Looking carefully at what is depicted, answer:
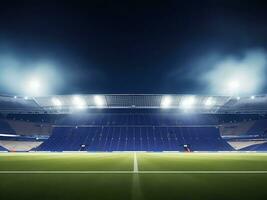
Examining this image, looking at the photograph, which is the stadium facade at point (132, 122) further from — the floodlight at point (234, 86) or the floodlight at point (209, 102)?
the floodlight at point (234, 86)

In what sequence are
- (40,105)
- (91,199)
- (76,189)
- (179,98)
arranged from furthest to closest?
(40,105)
(179,98)
(76,189)
(91,199)

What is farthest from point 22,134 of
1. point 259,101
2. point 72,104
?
point 259,101

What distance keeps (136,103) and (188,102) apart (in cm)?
1235

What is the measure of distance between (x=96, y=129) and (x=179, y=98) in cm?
2044

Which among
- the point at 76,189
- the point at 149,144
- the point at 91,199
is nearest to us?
the point at 91,199

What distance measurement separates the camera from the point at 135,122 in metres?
59.2

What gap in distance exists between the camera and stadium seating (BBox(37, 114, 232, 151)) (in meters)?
49.3

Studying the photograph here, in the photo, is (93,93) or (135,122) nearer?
(93,93)

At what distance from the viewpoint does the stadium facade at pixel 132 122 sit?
51094 mm

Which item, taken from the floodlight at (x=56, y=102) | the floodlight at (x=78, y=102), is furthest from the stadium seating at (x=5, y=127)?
the floodlight at (x=78, y=102)

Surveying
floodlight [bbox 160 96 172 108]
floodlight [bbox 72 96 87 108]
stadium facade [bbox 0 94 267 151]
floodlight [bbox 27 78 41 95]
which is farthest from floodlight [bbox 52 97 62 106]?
floodlight [bbox 160 96 172 108]

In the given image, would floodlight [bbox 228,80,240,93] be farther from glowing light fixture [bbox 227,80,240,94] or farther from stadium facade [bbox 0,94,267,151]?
stadium facade [bbox 0,94,267,151]

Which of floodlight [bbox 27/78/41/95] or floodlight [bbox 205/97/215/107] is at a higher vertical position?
floodlight [bbox 205/97/215/107]

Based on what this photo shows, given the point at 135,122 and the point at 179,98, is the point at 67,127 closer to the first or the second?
the point at 135,122
